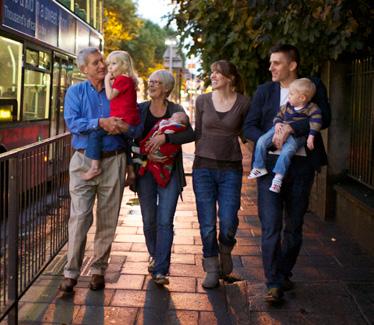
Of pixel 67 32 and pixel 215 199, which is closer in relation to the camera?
pixel 215 199

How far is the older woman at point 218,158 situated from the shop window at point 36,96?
455 cm

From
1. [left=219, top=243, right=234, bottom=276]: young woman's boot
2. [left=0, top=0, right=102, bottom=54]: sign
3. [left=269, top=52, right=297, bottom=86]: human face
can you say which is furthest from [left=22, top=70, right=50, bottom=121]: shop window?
[left=269, top=52, right=297, bottom=86]: human face

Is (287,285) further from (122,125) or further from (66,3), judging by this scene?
(66,3)

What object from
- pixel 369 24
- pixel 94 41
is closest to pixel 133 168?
pixel 369 24

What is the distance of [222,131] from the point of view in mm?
4457

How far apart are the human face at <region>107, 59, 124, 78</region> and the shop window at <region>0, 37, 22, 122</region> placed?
3759mm

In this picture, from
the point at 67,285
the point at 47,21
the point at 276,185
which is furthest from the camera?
the point at 47,21

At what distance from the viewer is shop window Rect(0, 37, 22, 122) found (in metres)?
7.61

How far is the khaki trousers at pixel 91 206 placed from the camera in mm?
4367

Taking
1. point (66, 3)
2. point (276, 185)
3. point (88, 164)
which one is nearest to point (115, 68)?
point (88, 164)

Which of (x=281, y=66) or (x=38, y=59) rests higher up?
(x=38, y=59)

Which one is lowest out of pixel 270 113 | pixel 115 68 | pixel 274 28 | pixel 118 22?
pixel 270 113

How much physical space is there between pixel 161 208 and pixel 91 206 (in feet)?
1.80

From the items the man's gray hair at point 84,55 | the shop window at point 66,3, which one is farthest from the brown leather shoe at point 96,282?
the shop window at point 66,3
